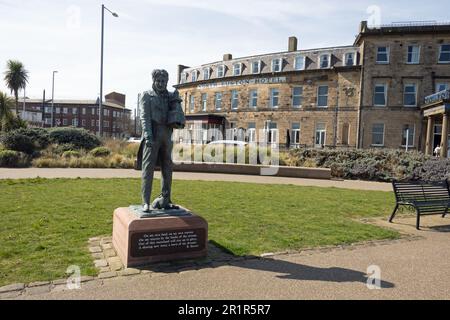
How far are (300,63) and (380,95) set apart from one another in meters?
9.06

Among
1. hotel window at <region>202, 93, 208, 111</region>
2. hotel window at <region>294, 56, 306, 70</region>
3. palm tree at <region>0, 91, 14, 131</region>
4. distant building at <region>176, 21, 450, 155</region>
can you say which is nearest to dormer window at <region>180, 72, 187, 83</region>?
hotel window at <region>202, 93, 208, 111</region>

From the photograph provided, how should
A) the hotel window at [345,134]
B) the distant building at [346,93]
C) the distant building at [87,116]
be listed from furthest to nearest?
the distant building at [87,116]
the hotel window at [345,134]
the distant building at [346,93]

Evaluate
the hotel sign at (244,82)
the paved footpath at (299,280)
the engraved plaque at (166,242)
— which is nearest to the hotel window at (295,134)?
the hotel sign at (244,82)

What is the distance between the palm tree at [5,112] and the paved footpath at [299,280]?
26356mm

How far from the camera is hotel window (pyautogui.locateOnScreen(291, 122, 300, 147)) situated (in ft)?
119

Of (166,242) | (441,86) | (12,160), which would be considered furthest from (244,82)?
(166,242)

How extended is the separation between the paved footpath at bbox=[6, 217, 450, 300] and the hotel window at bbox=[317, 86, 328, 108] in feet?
99.6

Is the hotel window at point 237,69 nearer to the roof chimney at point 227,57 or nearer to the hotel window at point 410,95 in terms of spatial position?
the roof chimney at point 227,57

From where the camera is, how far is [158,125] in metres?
5.41

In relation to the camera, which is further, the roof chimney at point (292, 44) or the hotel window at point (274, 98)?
the roof chimney at point (292, 44)

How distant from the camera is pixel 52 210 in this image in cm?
781

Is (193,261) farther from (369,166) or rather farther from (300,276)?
(369,166)

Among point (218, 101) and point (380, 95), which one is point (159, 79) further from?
point (218, 101)

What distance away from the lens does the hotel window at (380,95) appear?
103ft
